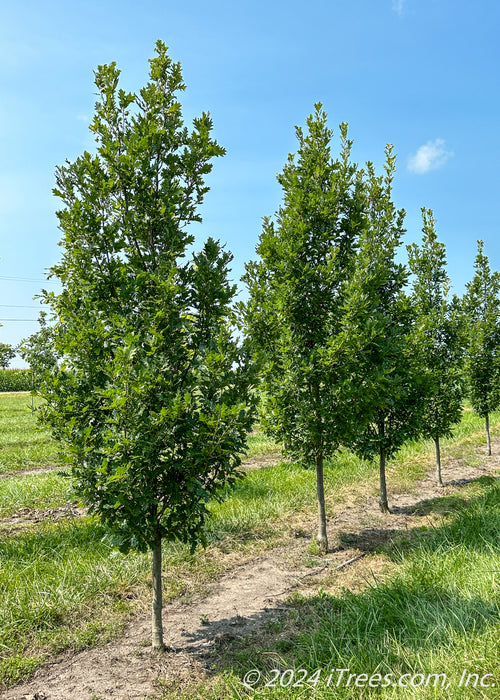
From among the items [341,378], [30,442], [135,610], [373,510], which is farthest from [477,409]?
[30,442]

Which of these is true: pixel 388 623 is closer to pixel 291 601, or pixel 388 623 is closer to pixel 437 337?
pixel 291 601

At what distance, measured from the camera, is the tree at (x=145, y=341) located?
3.91 metres

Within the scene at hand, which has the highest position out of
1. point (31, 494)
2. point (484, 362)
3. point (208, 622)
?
point (484, 362)

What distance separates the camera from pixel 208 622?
17.3 feet

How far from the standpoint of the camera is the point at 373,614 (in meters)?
4.51

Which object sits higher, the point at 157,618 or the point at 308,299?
the point at 308,299

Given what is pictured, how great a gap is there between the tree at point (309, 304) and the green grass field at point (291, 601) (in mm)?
1828

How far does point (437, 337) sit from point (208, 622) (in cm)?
920

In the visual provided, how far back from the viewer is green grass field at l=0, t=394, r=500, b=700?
12.4 ft

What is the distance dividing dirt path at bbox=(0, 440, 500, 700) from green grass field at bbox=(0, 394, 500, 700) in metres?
0.24

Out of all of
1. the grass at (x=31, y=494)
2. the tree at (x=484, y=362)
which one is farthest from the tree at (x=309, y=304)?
the tree at (x=484, y=362)

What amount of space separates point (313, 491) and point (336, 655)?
6051 mm

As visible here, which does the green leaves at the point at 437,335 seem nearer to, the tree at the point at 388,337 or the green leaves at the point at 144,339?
the tree at the point at 388,337

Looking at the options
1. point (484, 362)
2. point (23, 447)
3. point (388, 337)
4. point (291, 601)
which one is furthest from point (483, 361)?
point (23, 447)
